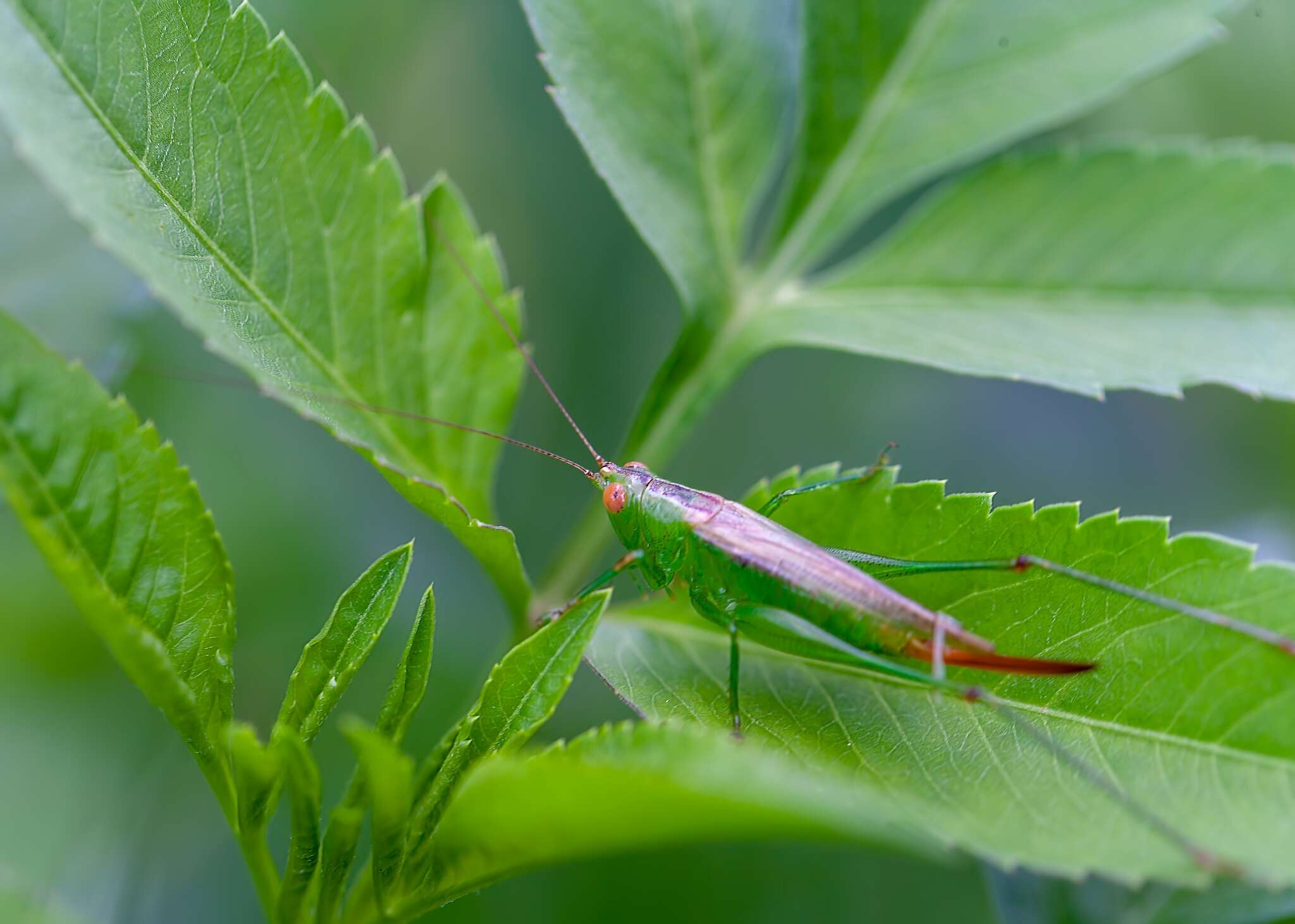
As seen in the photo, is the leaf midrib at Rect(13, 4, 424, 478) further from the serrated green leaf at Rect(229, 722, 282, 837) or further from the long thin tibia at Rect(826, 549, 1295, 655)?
the long thin tibia at Rect(826, 549, 1295, 655)

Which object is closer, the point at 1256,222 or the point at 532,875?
the point at 532,875

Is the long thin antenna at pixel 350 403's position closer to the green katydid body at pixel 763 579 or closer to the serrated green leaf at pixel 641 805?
the green katydid body at pixel 763 579

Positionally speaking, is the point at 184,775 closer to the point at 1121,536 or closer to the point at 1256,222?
the point at 1121,536

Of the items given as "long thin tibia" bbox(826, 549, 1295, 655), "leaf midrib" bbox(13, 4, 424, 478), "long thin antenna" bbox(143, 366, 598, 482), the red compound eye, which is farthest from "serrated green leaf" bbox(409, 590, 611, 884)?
the red compound eye

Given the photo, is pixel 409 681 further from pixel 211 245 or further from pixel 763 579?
pixel 763 579

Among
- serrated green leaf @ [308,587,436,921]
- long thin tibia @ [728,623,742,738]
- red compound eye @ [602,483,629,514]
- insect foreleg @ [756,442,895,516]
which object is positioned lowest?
long thin tibia @ [728,623,742,738]

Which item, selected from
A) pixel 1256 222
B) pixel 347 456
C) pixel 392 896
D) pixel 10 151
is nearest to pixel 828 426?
pixel 1256 222
